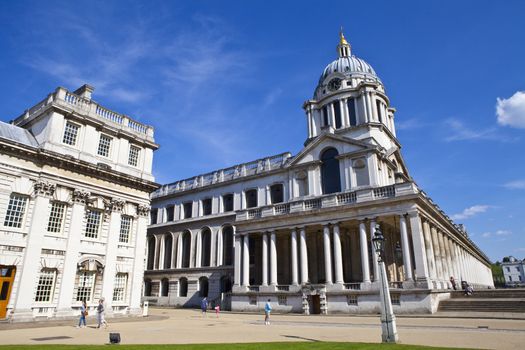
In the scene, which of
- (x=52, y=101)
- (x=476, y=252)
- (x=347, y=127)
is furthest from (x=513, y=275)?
(x=52, y=101)

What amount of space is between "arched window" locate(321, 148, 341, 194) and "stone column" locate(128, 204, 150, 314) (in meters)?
19.1

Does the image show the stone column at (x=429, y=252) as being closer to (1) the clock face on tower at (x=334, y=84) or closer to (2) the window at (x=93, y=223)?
(1) the clock face on tower at (x=334, y=84)

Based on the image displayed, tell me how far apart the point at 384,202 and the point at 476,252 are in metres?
47.1

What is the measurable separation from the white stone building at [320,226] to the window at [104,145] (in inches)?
603

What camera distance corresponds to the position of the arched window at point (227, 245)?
4569cm

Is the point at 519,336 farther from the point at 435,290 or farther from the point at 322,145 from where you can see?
the point at 322,145

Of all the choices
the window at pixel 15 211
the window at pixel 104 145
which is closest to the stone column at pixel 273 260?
the window at pixel 104 145

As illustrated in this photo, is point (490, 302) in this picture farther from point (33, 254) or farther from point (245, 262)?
point (33, 254)

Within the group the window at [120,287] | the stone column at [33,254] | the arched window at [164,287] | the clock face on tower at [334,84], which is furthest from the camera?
the clock face on tower at [334,84]

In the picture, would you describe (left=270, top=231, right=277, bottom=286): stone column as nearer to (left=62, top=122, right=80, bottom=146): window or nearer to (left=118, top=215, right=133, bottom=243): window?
(left=118, top=215, right=133, bottom=243): window

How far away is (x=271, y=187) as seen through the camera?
1780 inches

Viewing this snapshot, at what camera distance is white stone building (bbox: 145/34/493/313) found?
30.3 metres

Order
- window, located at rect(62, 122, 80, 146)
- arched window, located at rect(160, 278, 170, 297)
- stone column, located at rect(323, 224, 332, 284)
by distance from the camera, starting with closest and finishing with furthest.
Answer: window, located at rect(62, 122, 80, 146), stone column, located at rect(323, 224, 332, 284), arched window, located at rect(160, 278, 170, 297)

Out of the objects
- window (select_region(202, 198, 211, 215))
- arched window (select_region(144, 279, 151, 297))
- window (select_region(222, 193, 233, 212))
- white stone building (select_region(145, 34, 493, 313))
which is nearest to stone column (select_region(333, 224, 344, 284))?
white stone building (select_region(145, 34, 493, 313))
